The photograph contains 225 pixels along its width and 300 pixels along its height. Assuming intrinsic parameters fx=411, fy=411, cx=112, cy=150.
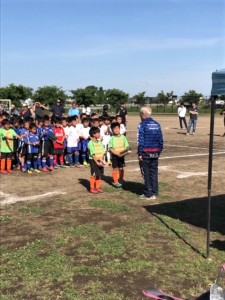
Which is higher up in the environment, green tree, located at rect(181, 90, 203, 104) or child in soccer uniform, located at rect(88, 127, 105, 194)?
green tree, located at rect(181, 90, 203, 104)

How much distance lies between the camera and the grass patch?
23.8 feet

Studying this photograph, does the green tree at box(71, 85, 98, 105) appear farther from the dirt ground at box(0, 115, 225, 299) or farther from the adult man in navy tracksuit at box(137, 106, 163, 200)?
the adult man in navy tracksuit at box(137, 106, 163, 200)

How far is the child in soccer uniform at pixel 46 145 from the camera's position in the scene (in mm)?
11531

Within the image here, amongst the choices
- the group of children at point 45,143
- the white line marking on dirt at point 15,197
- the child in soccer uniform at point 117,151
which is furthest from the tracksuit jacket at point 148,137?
the group of children at point 45,143

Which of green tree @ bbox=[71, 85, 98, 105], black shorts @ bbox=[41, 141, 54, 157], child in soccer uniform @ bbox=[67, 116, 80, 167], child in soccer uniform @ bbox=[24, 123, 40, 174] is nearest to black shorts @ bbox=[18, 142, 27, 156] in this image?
child in soccer uniform @ bbox=[24, 123, 40, 174]

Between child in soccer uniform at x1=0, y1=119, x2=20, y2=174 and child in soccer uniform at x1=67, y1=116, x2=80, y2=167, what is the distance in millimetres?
1585

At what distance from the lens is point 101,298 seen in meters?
4.10

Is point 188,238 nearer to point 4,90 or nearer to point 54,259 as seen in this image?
point 54,259

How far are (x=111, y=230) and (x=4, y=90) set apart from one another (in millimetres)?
78224

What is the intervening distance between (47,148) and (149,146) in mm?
4487

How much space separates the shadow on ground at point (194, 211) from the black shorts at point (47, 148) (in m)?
4.90

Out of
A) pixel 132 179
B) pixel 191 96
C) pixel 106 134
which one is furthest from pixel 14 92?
pixel 132 179

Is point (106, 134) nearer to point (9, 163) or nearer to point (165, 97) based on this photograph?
point (9, 163)

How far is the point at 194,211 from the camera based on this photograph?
283 inches
